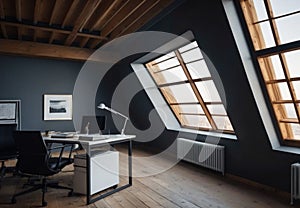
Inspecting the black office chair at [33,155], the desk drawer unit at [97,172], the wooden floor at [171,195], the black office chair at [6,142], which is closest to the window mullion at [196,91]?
the wooden floor at [171,195]

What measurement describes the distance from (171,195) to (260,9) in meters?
2.59

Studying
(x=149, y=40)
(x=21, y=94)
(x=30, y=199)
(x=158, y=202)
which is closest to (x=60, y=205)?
(x=30, y=199)

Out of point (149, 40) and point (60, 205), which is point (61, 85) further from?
point (60, 205)

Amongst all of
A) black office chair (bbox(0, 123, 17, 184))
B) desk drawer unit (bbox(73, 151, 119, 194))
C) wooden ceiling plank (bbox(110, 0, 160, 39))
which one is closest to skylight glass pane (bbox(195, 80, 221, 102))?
wooden ceiling plank (bbox(110, 0, 160, 39))

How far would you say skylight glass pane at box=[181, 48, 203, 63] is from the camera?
4.52 meters

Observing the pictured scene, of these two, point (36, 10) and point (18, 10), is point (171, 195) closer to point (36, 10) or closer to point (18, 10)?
point (36, 10)

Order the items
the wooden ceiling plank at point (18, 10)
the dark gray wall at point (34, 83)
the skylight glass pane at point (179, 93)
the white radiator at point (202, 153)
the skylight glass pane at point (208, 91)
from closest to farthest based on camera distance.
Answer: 1. the wooden ceiling plank at point (18, 10)
2. the white radiator at point (202, 153)
3. the skylight glass pane at point (208, 91)
4. the skylight glass pane at point (179, 93)
5. the dark gray wall at point (34, 83)

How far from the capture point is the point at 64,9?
14.2ft

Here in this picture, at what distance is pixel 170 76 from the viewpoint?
18.6 feet

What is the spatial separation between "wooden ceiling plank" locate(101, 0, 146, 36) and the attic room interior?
0.09 ft

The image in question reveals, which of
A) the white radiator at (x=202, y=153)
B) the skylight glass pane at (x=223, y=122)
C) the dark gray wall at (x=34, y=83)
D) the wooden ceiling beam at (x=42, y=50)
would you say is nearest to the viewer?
the white radiator at (x=202, y=153)

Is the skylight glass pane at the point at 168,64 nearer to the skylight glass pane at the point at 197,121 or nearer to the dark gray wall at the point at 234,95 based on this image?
the dark gray wall at the point at 234,95

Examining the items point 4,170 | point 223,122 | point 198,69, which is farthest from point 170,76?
point 4,170

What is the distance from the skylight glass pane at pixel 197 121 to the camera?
5382 mm
